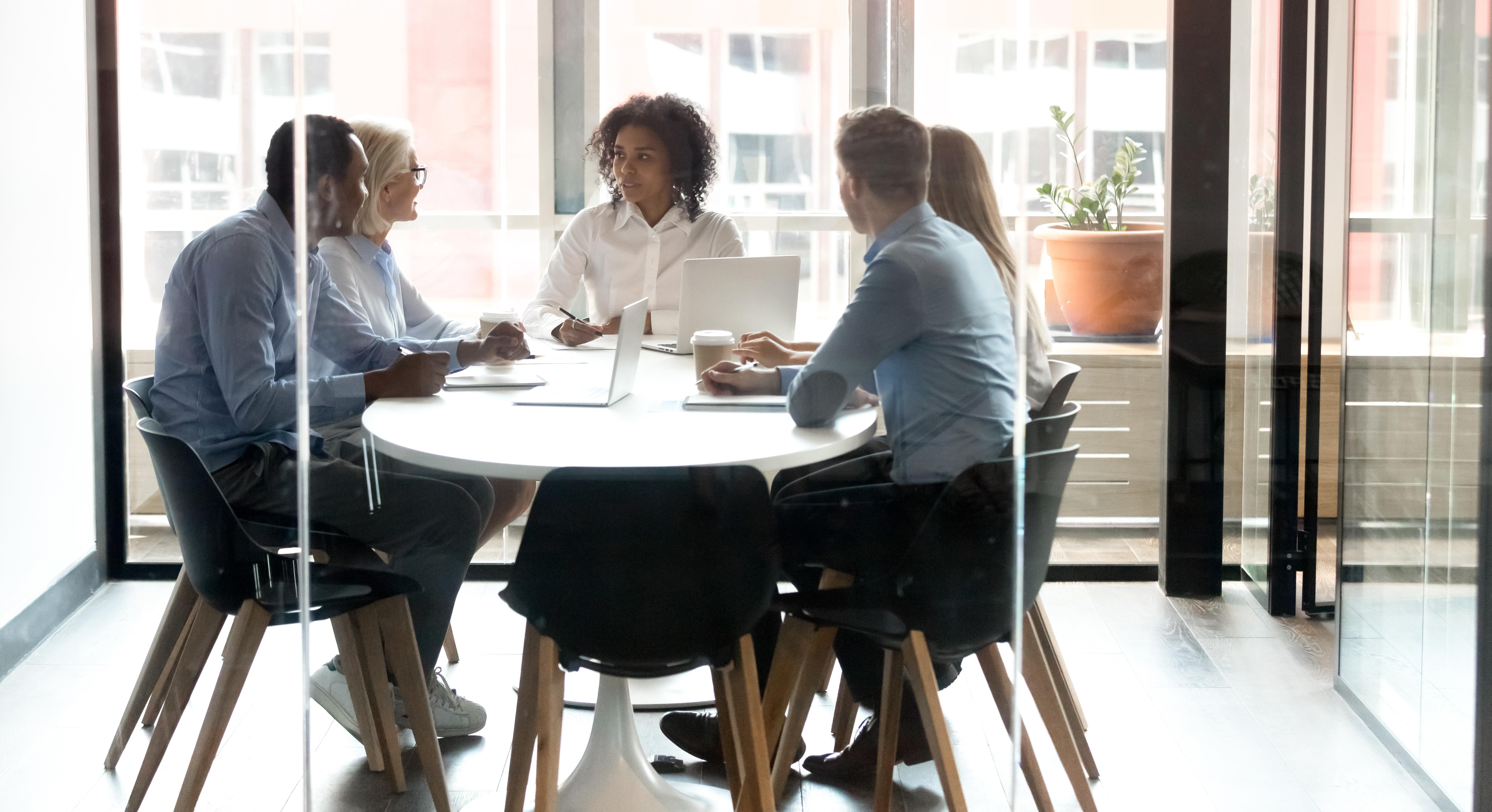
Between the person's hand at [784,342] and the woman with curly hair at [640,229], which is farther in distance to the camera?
the woman with curly hair at [640,229]

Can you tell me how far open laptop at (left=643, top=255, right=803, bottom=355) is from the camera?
2248 millimetres

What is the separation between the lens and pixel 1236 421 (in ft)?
8.77

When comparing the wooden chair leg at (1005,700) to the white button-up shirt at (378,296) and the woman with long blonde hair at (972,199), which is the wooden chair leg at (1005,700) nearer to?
the woman with long blonde hair at (972,199)

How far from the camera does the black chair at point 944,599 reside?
216cm

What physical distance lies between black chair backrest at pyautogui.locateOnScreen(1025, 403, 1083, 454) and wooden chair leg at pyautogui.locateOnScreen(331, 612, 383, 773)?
4.24 feet

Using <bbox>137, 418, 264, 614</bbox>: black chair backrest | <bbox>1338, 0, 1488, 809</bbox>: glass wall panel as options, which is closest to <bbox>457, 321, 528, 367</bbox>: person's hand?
<bbox>137, 418, 264, 614</bbox>: black chair backrest

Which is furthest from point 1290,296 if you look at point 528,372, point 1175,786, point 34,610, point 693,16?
point 34,610

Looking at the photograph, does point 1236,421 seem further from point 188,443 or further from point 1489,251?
point 188,443

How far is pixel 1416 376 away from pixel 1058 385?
93 centimetres

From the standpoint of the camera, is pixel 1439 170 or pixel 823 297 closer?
pixel 823 297

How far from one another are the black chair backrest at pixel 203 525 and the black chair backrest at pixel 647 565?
2.06 feet

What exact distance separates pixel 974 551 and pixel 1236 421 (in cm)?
85

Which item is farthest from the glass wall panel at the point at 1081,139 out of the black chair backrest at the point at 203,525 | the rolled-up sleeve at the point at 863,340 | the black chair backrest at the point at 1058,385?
the black chair backrest at the point at 203,525

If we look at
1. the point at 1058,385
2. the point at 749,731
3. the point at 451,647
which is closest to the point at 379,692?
the point at 451,647
